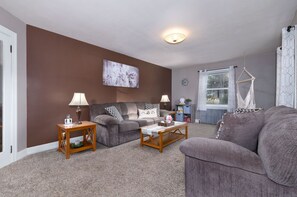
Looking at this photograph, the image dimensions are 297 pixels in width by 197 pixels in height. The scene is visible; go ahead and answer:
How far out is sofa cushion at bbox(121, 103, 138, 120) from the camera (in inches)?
146

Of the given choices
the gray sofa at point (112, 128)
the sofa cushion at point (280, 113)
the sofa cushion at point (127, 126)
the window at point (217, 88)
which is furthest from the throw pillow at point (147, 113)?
the sofa cushion at point (280, 113)

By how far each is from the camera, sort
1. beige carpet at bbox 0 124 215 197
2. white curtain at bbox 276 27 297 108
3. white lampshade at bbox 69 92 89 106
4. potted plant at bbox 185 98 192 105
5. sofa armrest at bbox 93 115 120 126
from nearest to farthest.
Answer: beige carpet at bbox 0 124 215 197 < white curtain at bbox 276 27 297 108 < white lampshade at bbox 69 92 89 106 < sofa armrest at bbox 93 115 120 126 < potted plant at bbox 185 98 192 105

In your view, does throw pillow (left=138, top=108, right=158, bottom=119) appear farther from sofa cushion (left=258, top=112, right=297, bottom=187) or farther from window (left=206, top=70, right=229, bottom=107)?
sofa cushion (left=258, top=112, right=297, bottom=187)

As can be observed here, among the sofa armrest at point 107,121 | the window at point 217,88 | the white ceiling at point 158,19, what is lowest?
the sofa armrest at point 107,121

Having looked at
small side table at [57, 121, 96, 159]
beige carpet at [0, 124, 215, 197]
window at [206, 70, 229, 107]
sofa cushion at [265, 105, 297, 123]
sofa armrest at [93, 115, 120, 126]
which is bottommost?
beige carpet at [0, 124, 215, 197]

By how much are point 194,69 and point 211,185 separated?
5.02 m

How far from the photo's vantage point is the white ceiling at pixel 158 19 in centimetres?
188

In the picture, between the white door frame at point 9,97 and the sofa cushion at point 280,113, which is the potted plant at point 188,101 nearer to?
the sofa cushion at point 280,113

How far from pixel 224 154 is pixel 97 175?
1.50m

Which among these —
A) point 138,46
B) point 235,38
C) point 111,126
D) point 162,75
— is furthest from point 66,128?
point 162,75

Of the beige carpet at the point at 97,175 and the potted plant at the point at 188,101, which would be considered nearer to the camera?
the beige carpet at the point at 97,175

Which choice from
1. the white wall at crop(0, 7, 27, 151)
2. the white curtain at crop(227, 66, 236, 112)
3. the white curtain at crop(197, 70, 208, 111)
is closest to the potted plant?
the white curtain at crop(197, 70, 208, 111)

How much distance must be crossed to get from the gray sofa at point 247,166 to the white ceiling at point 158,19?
1.75 metres

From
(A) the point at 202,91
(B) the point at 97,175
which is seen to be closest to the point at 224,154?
(B) the point at 97,175
